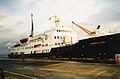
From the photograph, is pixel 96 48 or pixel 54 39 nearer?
pixel 96 48

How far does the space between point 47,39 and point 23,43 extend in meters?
18.4

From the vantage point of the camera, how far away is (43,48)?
1353 inches

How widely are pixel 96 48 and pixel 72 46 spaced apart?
5508 mm

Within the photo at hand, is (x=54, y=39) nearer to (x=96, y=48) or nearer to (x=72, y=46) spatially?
(x=72, y=46)

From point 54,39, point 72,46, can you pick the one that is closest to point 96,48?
point 72,46

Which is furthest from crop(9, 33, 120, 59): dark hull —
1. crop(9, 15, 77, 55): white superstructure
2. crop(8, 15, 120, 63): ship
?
crop(9, 15, 77, 55): white superstructure

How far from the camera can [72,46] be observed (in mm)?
24984

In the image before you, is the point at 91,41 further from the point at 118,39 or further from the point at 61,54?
the point at 61,54

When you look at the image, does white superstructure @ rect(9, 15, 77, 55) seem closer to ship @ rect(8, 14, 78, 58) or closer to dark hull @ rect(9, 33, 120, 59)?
ship @ rect(8, 14, 78, 58)

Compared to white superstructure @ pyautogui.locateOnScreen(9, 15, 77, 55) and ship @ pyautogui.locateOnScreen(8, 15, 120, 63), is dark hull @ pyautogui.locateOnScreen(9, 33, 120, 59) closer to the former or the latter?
ship @ pyautogui.locateOnScreen(8, 15, 120, 63)

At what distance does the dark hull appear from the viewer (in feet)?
62.6

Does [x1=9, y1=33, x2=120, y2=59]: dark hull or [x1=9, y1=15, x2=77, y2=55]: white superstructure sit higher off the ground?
[x1=9, y1=15, x2=77, y2=55]: white superstructure

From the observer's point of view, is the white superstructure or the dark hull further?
the white superstructure

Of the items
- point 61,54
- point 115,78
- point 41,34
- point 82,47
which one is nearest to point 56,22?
point 41,34
